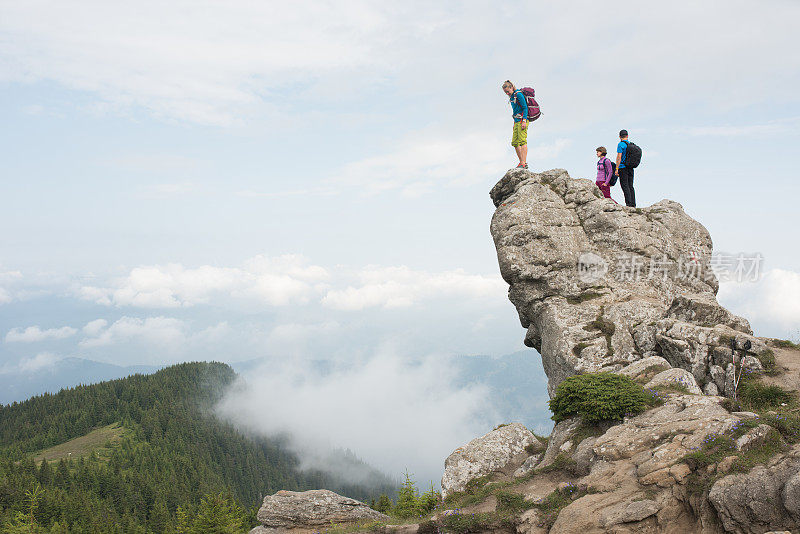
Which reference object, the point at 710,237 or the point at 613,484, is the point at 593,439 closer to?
the point at 613,484

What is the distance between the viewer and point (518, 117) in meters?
29.9

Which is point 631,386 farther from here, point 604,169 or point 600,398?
point 604,169

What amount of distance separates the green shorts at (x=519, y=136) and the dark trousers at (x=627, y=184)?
6607mm

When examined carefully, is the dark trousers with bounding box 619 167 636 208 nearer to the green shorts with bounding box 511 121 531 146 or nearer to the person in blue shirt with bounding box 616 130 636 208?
the person in blue shirt with bounding box 616 130 636 208

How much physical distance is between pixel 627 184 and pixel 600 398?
61.2 feet

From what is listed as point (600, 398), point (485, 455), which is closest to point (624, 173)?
point (600, 398)

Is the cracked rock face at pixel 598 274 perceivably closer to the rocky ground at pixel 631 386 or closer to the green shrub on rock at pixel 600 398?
the rocky ground at pixel 631 386

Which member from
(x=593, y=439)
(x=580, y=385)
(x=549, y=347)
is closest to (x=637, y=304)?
(x=549, y=347)

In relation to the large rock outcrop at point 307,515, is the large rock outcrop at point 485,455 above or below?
above

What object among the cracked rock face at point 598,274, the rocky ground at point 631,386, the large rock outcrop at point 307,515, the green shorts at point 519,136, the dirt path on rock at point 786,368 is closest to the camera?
the rocky ground at point 631,386

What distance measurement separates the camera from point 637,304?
2692 centimetres

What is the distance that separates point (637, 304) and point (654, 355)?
387cm

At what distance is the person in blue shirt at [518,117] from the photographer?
28.8 m

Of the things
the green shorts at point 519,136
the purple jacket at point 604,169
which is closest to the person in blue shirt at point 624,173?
the purple jacket at point 604,169
